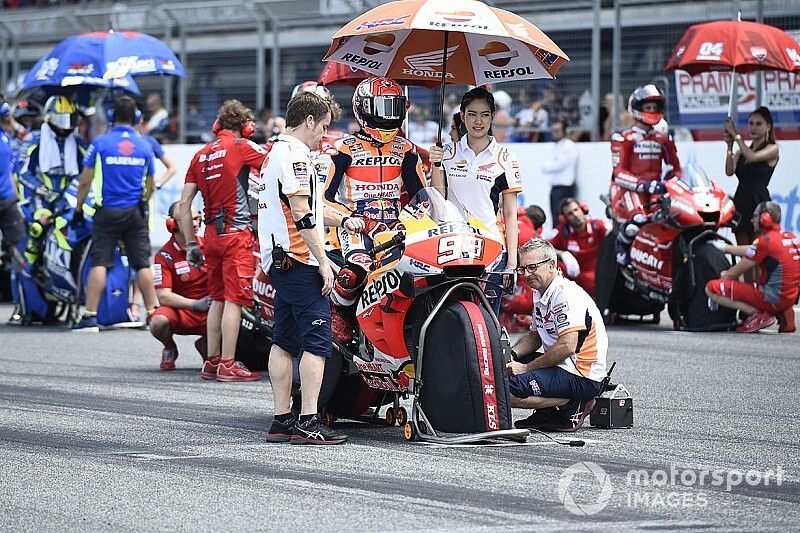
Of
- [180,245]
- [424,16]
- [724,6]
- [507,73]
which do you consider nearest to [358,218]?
[424,16]

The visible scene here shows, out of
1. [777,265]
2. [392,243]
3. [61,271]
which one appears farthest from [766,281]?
[61,271]

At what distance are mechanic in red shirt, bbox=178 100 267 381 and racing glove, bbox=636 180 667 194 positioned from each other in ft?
15.7

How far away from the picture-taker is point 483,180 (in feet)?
30.3

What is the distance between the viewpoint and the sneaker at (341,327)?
26.8 ft

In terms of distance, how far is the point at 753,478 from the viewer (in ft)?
21.8

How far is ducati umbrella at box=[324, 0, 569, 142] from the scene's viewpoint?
9.08 m

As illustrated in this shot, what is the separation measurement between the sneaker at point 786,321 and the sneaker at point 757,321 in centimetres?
7

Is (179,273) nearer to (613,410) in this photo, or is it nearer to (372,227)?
(372,227)

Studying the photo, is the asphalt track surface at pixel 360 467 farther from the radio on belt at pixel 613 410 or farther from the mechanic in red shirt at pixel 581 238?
the mechanic in red shirt at pixel 581 238

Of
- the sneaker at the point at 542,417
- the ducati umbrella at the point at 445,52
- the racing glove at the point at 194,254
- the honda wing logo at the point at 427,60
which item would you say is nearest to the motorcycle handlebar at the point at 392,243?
the sneaker at the point at 542,417

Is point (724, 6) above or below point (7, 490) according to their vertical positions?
above

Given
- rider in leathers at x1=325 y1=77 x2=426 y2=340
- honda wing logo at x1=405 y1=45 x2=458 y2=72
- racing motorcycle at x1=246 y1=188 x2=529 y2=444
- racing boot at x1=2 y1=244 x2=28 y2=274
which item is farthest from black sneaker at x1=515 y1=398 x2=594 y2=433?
racing boot at x1=2 y1=244 x2=28 y2=274

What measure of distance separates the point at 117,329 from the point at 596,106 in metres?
7.55

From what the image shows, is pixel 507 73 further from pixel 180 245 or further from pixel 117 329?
pixel 117 329
